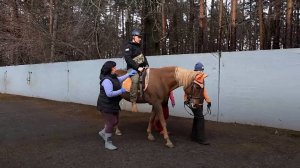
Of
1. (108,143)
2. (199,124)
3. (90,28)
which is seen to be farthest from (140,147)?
(90,28)

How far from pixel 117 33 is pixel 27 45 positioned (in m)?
5.34

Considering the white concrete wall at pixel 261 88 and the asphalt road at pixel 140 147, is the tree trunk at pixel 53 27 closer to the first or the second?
the asphalt road at pixel 140 147

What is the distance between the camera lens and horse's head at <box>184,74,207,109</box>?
723 cm

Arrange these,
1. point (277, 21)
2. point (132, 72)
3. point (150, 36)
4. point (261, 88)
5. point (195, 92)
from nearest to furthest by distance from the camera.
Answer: point (195, 92)
point (132, 72)
point (261, 88)
point (150, 36)
point (277, 21)

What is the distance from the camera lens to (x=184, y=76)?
7.32 meters

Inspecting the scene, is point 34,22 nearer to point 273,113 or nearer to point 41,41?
point 41,41

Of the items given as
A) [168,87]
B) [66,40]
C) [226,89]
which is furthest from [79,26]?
[168,87]

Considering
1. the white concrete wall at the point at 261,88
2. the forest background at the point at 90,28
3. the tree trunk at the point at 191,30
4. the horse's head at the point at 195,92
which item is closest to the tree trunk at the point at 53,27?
the forest background at the point at 90,28

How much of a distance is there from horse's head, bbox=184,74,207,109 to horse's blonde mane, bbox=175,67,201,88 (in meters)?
0.07

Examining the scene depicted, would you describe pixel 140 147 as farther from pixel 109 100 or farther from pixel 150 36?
pixel 150 36

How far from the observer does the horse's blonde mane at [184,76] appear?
23.7 ft

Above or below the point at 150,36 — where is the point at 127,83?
below

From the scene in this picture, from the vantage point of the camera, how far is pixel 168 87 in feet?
25.0

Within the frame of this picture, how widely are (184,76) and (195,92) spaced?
0.37 m
